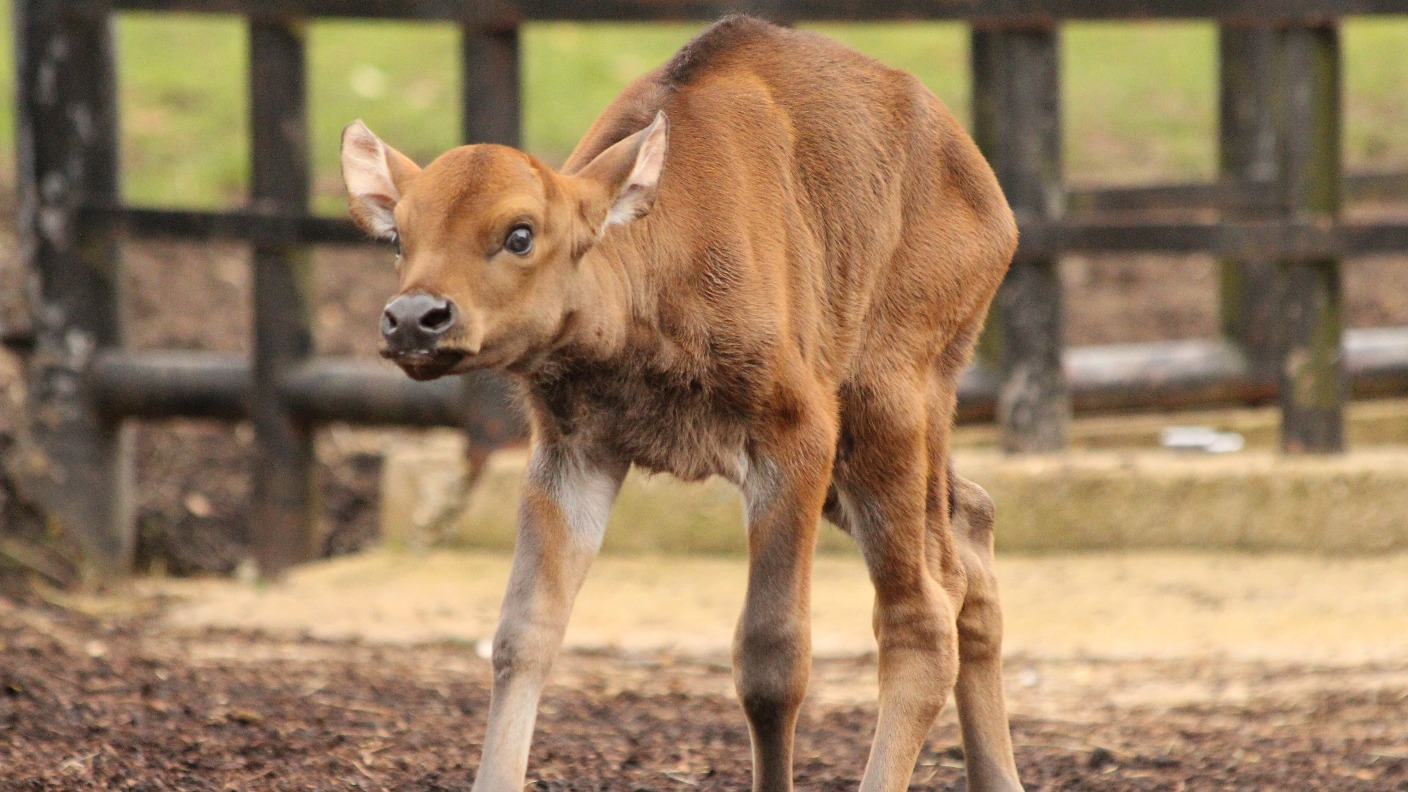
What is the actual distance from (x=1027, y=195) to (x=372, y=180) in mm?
4349

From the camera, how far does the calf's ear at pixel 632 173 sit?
366 centimetres

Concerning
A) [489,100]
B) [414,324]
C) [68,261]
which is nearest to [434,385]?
[489,100]

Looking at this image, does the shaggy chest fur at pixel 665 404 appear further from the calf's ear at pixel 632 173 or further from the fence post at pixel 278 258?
the fence post at pixel 278 258

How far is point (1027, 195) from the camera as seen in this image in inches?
296

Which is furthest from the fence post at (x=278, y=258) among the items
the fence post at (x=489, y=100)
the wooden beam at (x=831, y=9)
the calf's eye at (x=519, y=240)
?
the calf's eye at (x=519, y=240)

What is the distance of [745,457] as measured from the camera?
3.94 m

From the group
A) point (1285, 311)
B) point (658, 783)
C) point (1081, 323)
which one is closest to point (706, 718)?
point (658, 783)

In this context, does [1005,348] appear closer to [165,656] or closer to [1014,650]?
[1014,650]

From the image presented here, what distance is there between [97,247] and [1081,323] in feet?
17.3

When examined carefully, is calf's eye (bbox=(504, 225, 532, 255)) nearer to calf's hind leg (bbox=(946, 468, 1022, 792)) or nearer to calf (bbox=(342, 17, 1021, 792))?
calf (bbox=(342, 17, 1021, 792))

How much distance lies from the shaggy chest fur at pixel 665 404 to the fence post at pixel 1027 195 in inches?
148

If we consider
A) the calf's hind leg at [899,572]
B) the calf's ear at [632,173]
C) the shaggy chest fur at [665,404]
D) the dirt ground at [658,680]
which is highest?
the calf's ear at [632,173]

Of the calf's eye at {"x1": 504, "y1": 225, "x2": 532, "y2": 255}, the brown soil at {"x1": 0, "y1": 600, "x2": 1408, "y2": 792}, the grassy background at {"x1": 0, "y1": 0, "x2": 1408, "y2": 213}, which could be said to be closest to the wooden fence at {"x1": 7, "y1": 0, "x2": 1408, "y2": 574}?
the brown soil at {"x1": 0, "y1": 600, "x2": 1408, "y2": 792}

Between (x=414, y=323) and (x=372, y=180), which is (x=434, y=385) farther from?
(x=414, y=323)
